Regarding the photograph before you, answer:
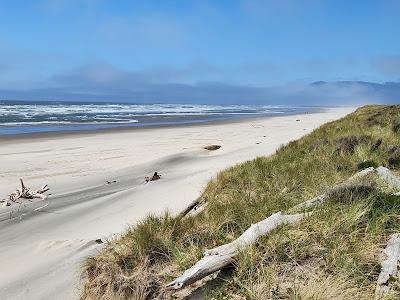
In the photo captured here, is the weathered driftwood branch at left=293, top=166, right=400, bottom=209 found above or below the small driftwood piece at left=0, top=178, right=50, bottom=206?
above

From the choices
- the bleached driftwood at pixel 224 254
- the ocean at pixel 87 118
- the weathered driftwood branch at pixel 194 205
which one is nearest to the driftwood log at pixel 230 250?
the bleached driftwood at pixel 224 254

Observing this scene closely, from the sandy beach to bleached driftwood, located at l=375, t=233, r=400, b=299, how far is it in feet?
11.5

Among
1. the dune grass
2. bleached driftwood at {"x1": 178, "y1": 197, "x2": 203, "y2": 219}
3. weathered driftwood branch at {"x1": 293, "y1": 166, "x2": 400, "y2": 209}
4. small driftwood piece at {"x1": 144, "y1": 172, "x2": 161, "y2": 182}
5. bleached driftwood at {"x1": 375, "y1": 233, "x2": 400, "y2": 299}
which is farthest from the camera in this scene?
small driftwood piece at {"x1": 144, "y1": 172, "x2": 161, "y2": 182}

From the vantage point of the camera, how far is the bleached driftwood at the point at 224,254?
3947 millimetres

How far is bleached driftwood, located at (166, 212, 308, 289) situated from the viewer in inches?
155

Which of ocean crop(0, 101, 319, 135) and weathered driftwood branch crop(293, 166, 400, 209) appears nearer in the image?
weathered driftwood branch crop(293, 166, 400, 209)

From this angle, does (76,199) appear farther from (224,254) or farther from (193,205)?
(224,254)

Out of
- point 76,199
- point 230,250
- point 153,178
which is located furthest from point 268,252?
point 153,178

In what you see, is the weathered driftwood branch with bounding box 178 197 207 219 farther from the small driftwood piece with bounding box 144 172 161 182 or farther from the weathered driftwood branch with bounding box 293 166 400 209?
the small driftwood piece with bounding box 144 172 161 182

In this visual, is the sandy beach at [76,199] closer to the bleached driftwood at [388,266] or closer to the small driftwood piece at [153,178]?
the small driftwood piece at [153,178]

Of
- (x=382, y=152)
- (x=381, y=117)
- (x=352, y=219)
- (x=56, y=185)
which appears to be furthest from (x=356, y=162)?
(x=381, y=117)

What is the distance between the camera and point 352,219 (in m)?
4.40

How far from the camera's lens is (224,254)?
13.9 ft

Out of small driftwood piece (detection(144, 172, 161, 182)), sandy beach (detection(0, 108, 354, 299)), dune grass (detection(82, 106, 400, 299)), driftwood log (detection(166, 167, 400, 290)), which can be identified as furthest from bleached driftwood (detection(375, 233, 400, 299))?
small driftwood piece (detection(144, 172, 161, 182))
